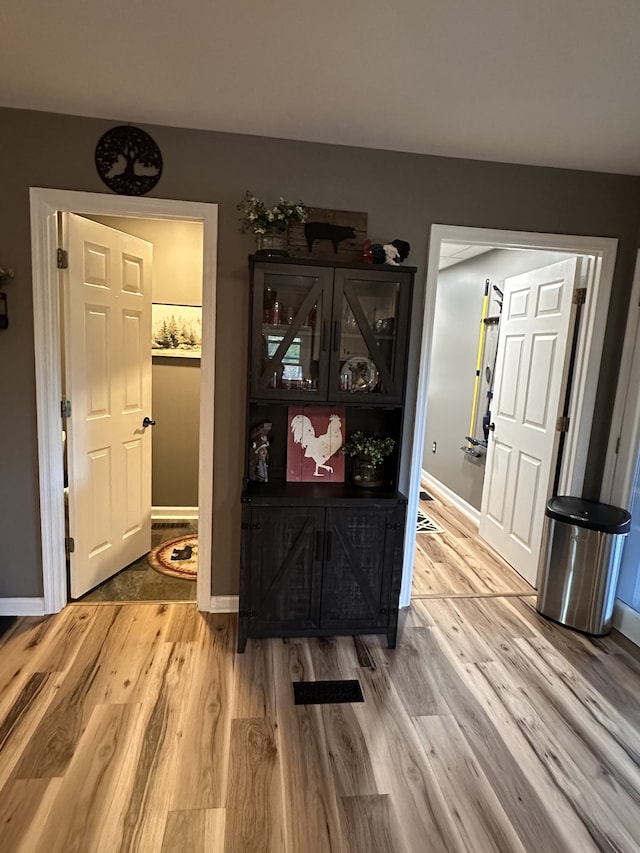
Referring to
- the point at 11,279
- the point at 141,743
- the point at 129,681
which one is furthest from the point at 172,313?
the point at 141,743

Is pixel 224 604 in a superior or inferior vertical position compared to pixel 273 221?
inferior

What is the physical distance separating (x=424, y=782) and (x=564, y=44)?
259cm

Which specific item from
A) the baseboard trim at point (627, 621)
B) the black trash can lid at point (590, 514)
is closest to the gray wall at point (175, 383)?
the black trash can lid at point (590, 514)

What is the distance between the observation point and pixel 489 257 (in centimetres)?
451

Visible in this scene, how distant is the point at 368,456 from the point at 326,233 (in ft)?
3.76

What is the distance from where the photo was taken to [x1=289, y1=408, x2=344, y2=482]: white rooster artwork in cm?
263

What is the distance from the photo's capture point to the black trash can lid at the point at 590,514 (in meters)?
2.63

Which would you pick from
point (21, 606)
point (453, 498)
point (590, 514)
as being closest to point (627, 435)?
point (590, 514)

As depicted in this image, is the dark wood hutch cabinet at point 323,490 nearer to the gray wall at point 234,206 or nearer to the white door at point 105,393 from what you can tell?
the gray wall at point 234,206

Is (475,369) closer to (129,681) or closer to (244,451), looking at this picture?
(244,451)

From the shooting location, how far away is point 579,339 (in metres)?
2.92

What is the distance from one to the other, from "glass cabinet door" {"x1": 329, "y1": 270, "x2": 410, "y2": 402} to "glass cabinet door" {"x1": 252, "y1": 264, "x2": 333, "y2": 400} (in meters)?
0.08

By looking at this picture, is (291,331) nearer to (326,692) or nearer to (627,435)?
(326,692)

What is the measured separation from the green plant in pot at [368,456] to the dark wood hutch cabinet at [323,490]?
3.8 inches
